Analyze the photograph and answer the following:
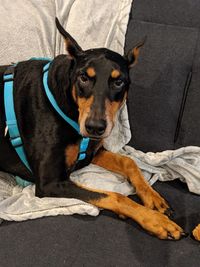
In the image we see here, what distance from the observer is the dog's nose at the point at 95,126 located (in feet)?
4.73

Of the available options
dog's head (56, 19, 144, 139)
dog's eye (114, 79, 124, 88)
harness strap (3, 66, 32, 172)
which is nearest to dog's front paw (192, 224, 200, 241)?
dog's head (56, 19, 144, 139)

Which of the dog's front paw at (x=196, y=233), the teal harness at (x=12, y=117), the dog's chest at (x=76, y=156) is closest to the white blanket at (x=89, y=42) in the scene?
the dog's chest at (x=76, y=156)

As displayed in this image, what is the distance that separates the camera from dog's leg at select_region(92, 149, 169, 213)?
1.67 m

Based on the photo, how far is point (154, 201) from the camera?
1672 mm

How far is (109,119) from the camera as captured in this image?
4.86ft

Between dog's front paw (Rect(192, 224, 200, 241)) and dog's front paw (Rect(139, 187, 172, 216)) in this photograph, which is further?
dog's front paw (Rect(139, 187, 172, 216))

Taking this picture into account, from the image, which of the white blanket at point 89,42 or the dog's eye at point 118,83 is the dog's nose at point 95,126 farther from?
the white blanket at point 89,42

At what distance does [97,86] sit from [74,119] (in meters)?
0.22

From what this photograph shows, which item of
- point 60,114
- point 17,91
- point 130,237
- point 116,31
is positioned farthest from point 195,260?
point 116,31

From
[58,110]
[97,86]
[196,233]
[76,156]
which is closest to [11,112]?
[58,110]

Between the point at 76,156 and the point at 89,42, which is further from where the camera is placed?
the point at 89,42

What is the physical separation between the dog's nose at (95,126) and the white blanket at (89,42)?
0.37 m

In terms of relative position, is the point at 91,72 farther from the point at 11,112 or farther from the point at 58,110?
the point at 11,112

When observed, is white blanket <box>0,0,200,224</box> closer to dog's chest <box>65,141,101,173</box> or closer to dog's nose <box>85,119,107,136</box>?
dog's chest <box>65,141,101,173</box>
